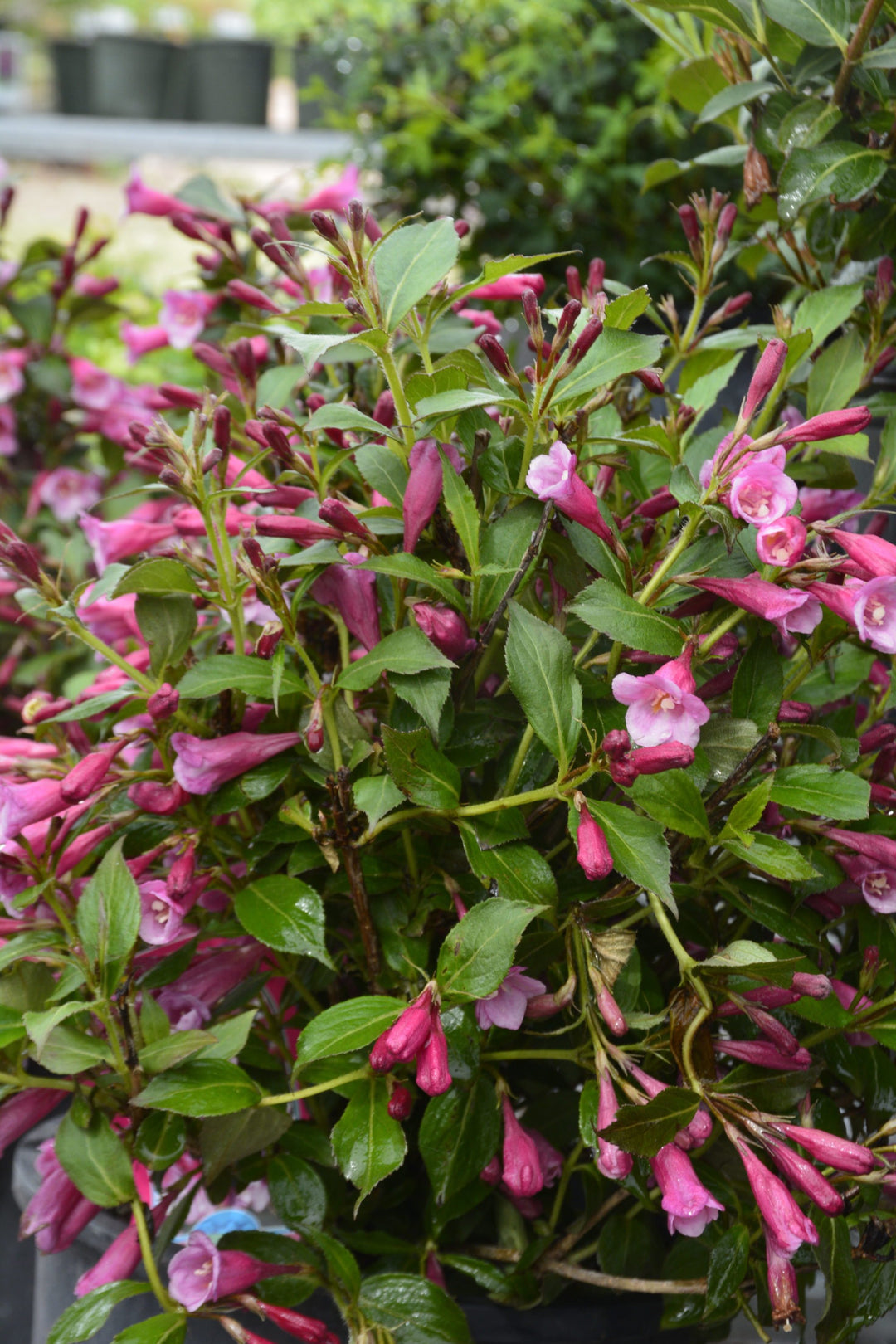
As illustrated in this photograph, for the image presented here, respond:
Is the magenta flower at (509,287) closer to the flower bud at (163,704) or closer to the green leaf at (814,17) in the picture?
the green leaf at (814,17)

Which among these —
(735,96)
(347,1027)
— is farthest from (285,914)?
(735,96)

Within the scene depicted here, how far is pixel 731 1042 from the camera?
51cm

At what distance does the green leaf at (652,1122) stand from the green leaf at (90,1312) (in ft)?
0.75

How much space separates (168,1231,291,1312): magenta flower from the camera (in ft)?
1.71

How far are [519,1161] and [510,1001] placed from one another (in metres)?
0.08

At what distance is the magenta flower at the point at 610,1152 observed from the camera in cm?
48

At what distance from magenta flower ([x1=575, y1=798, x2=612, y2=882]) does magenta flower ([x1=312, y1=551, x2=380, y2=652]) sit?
0.14 meters

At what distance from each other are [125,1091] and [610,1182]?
237 mm

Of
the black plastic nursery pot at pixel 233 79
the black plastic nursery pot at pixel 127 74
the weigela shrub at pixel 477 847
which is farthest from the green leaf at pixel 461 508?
the black plastic nursery pot at pixel 127 74

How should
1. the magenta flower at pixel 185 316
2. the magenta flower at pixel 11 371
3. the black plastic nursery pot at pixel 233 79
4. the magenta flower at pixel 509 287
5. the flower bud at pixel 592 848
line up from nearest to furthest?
1. the flower bud at pixel 592 848
2. the magenta flower at pixel 509 287
3. the magenta flower at pixel 185 316
4. the magenta flower at pixel 11 371
5. the black plastic nursery pot at pixel 233 79

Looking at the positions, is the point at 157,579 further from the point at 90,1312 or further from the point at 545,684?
the point at 90,1312

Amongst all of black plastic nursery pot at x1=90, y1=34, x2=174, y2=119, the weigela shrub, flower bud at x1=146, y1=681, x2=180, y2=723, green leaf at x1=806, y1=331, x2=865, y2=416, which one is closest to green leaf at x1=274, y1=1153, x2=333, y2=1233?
the weigela shrub

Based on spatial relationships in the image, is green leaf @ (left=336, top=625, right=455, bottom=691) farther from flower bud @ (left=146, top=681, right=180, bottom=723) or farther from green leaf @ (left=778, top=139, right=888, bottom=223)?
green leaf @ (left=778, top=139, right=888, bottom=223)

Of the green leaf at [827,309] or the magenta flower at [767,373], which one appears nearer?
the magenta flower at [767,373]
